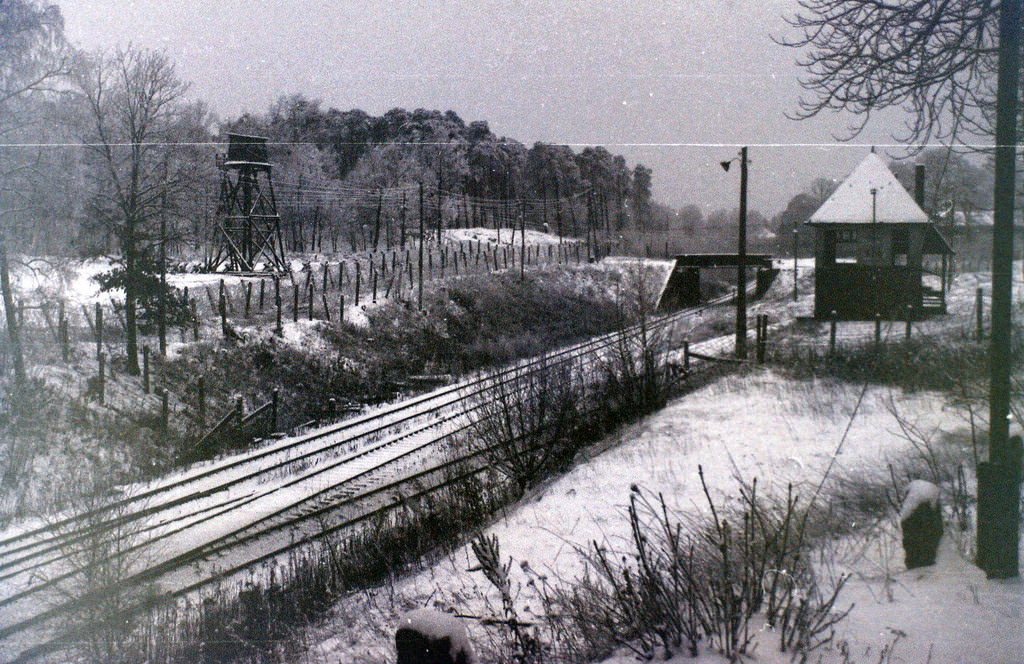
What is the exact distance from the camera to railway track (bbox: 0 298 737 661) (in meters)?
5.66

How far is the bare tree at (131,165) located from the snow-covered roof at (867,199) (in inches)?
279

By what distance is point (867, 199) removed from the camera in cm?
811

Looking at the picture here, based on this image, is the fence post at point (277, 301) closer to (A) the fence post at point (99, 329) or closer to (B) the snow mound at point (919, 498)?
(A) the fence post at point (99, 329)

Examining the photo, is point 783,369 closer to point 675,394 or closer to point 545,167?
point 675,394

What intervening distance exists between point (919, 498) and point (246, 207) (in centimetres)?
684

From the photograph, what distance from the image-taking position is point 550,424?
7332 millimetres

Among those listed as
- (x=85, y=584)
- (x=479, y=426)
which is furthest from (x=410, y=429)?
(x=85, y=584)

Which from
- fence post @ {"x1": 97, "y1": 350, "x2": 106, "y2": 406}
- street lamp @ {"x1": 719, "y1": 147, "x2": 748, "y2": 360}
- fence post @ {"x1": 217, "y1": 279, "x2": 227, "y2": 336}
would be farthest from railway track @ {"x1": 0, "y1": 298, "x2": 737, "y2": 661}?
fence post @ {"x1": 217, "y1": 279, "x2": 227, "y2": 336}

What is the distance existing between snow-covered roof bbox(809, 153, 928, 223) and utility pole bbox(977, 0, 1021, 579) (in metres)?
1.69

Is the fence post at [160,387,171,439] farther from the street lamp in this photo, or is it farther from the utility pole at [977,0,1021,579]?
Result: the utility pole at [977,0,1021,579]

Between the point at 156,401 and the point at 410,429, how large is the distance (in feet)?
11.2

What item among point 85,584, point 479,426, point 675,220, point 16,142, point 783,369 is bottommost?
point 85,584

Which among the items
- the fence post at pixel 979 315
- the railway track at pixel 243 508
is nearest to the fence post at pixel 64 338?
the railway track at pixel 243 508

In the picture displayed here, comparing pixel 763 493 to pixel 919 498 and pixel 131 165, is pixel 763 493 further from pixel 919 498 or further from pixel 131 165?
pixel 131 165
